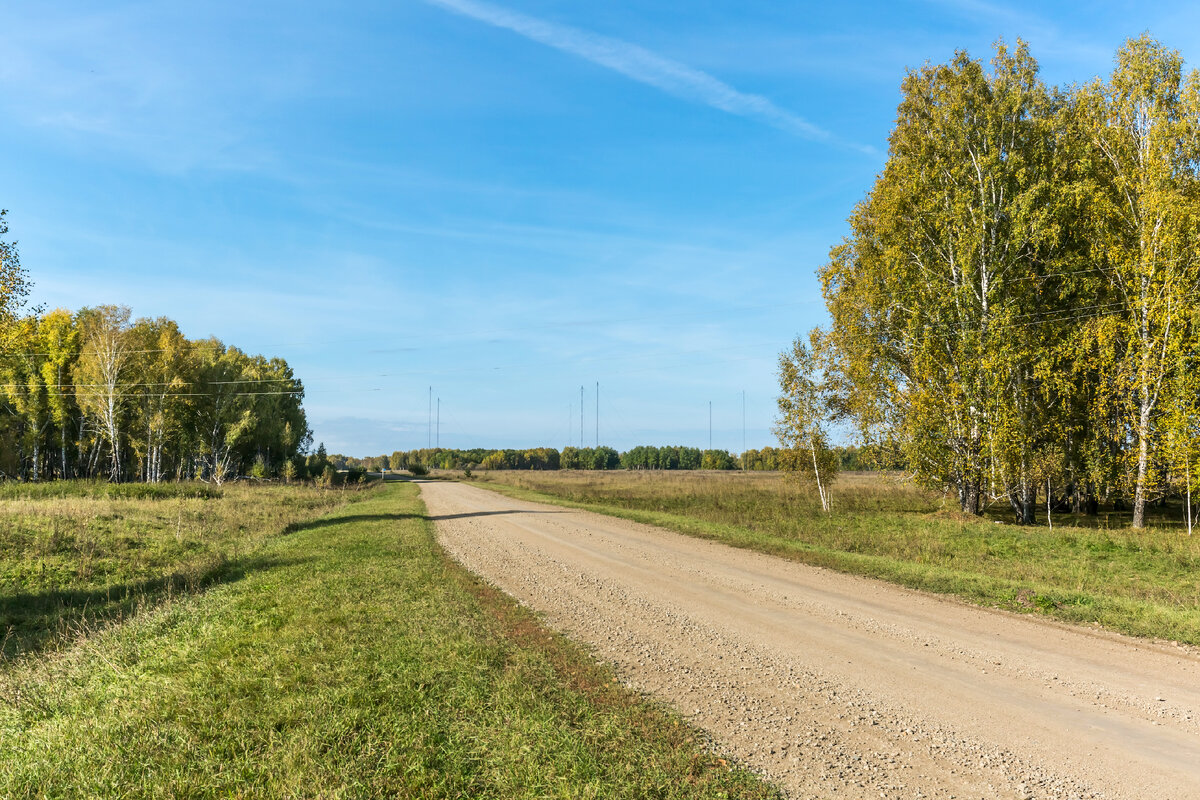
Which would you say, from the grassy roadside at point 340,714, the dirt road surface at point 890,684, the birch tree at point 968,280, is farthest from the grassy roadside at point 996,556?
the grassy roadside at point 340,714

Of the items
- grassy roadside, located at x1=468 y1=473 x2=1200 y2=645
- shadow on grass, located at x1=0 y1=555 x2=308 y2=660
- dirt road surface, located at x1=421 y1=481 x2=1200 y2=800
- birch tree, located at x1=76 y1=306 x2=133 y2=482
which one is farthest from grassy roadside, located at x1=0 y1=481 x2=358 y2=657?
birch tree, located at x1=76 y1=306 x2=133 y2=482

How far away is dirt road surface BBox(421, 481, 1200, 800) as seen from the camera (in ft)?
17.0

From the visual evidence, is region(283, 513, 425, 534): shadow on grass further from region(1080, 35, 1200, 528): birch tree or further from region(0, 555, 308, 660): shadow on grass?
region(1080, 35, 1200, 528): birch tree

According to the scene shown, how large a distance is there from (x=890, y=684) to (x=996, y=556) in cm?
1275

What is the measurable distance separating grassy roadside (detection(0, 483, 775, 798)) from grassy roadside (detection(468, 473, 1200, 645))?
331 inches

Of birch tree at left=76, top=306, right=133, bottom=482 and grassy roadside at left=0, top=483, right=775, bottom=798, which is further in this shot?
birch tree at left=76, top=306, right=133, bottom=482

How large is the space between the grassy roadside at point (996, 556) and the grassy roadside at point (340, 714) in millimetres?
8412

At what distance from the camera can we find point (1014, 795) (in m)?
4.80

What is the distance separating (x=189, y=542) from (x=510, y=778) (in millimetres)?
21208

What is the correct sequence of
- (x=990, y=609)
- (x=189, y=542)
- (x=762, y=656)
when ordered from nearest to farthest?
(x=762, y=656), (x=990, y=609), (x=189, y=542)

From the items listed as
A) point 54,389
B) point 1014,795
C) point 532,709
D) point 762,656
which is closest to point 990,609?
point 762,656

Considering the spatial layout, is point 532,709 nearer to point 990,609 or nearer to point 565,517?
point 990,609

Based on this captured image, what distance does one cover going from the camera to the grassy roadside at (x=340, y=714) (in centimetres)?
507

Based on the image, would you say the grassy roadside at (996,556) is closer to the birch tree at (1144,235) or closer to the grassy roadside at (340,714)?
the birch tree at (1144,235)
